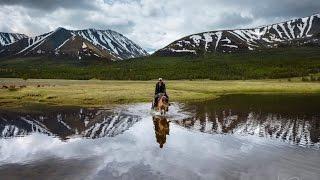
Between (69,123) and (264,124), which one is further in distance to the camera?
(69,123)

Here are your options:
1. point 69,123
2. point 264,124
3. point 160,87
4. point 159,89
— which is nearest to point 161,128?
point 69,123

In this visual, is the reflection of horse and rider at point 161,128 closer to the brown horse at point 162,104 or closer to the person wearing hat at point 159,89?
the brown horse at point 162,104

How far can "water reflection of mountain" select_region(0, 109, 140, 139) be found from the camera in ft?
87.6

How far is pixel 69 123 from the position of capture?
31078 mm

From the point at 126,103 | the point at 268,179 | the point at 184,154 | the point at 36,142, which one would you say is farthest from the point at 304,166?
the point at 126,103

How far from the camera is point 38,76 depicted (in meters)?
178

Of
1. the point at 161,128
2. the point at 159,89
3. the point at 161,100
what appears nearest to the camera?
the point at 161,128

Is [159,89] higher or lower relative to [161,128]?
higher

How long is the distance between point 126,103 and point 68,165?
31.3m

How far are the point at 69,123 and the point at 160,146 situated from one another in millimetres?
11686

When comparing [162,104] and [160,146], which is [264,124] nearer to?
[162,104]

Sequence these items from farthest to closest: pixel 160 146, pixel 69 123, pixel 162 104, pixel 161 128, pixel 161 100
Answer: pixel 162 104
pixel 161 100
pixel 69 123
pixel 161 128
pixel 160 146

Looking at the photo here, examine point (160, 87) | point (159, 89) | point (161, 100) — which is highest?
point (160, 87)

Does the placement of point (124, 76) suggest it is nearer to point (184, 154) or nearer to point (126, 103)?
point (126, 103)
